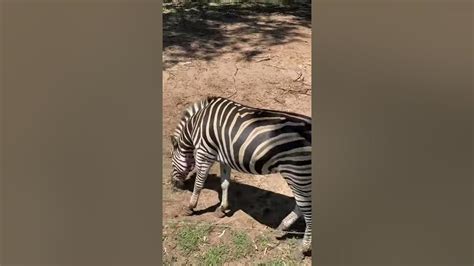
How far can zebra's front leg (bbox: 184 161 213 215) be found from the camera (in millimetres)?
3480

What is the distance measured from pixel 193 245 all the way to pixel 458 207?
1.45m

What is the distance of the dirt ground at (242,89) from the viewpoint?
3.36 m

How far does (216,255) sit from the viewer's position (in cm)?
338

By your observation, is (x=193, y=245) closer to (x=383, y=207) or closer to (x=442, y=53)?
(x=383, y=207)

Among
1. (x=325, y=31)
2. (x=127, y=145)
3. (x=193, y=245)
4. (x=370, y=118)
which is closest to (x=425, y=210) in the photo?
(x=370, y=118)

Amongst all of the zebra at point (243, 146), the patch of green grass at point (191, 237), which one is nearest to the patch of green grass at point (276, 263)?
the zebra at point (243, 146)

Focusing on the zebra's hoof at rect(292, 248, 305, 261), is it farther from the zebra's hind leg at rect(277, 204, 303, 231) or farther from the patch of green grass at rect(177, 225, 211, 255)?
the patch of green grass at rect(177, 225, 211, 255)

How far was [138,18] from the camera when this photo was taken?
11.1ft

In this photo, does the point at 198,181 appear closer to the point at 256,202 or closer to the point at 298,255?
the point at 256,202

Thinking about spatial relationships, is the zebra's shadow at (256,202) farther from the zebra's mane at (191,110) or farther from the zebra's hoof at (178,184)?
the zebra's mane at (191,110)

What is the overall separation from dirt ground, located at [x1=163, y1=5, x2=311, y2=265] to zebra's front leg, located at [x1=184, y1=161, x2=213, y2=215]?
35 mm

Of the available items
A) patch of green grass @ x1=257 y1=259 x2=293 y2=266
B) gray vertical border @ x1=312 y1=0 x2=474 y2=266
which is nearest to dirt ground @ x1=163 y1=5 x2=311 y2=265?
patch of green grass @ x1=257 y1=259 x2=293 y2=266

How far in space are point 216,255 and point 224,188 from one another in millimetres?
388

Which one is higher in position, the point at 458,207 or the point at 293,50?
the point at 293,50
